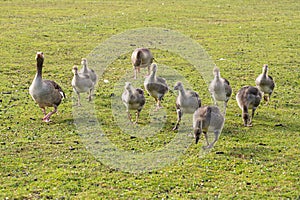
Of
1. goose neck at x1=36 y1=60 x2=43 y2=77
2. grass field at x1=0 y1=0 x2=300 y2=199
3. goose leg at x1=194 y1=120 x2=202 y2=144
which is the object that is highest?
goose neck at x1=36 y1=60 x2=43 y2=77

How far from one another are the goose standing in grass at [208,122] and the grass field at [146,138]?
0.40 m

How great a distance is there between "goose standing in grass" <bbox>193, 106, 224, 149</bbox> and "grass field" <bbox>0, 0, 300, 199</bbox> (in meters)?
0.40

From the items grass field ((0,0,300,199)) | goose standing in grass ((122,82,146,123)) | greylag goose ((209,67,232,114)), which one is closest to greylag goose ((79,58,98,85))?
grass field ((0,0,300,199))

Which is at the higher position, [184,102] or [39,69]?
[39,69]

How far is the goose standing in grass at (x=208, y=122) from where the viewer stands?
9805 millimetres

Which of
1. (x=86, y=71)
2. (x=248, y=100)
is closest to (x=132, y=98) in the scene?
(x=86, y=71)

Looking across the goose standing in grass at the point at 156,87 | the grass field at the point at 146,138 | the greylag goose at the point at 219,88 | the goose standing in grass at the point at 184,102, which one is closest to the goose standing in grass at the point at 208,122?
the grass field at the point at 146,138

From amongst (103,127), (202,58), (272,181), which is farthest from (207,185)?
(202,58)

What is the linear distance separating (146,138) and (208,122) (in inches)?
66.6

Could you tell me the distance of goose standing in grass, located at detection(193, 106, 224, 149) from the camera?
9.81 metres

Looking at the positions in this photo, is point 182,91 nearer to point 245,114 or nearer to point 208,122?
point 245,114

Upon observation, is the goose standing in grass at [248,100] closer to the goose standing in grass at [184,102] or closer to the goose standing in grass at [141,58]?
the goose standing in grass at [184,102]

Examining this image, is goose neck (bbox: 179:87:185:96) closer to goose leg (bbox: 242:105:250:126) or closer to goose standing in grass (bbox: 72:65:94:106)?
goose leg (bbox: 242:105:250:126)

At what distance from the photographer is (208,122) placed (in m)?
9.93
